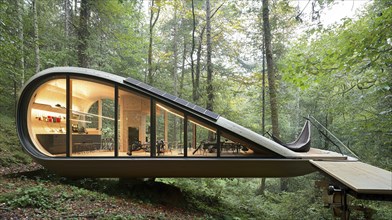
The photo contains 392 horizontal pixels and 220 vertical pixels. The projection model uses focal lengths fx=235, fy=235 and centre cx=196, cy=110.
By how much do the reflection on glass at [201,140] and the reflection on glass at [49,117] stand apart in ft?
11.9

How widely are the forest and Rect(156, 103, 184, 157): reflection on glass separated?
148 cm

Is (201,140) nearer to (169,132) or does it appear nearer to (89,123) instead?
(169,132)

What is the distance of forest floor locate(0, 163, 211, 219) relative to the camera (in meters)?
4.23

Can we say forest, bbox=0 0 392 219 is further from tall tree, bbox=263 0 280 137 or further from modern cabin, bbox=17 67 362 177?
modern cabin, bbox=17 67 362 177

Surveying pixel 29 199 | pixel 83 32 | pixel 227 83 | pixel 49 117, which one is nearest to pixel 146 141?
pixel 29 199

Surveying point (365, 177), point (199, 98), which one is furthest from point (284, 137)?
point (365, 177)

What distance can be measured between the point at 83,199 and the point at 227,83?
8822mm

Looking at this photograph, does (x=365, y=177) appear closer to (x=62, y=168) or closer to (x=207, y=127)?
(x=207, y=127)

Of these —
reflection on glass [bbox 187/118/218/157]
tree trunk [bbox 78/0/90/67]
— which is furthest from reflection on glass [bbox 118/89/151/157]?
tree trunk [bbox 78/0/90/67]

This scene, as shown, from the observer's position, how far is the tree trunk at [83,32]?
10641 mm

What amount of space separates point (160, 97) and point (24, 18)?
763 centimetres

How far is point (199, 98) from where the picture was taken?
13.1m

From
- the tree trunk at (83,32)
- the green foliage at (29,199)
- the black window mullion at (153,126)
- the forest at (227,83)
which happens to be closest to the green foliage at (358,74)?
the forest at (227,83)

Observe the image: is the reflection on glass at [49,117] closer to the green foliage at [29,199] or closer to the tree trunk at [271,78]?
the green foliage at [29,199]
